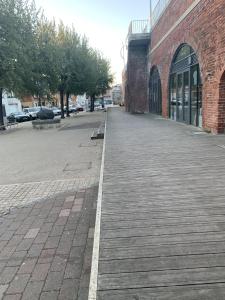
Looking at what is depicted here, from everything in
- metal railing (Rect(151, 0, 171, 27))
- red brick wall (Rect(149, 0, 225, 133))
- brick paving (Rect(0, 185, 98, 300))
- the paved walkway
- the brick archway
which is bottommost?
brick paving (Rect(0, 185, 98, 300))

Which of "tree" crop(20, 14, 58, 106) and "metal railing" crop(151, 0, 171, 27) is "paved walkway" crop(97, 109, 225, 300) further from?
"tree" crop(20, 14, 58, 106)

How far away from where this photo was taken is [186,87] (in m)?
14.5

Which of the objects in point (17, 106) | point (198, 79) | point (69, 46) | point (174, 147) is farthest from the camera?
point (17, 106)

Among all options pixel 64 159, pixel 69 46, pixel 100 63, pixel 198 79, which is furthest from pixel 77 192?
pixel 100 63

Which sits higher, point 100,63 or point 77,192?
point 100,63

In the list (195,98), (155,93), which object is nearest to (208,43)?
(195,98)

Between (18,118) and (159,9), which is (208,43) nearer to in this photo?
(159,9)

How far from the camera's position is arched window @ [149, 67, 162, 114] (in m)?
21.8

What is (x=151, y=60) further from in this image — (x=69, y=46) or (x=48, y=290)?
(x=48, y=290)

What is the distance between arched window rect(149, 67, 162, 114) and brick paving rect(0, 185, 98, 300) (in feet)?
55.2

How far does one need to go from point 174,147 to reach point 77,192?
309 cm

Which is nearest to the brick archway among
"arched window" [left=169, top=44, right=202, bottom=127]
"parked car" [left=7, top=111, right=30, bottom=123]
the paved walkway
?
"arched window" [left=169, top=44, right=202, bottom=127]

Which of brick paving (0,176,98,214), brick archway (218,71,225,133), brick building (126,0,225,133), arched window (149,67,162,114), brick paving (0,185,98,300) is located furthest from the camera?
arched window (149,67,162,114)

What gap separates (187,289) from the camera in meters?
2.36
